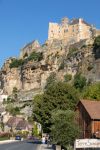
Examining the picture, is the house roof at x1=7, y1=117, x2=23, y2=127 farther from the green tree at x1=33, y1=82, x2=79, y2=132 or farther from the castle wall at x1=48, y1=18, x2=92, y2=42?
the green tree at x1=33, y1=82, x2=79, y2=132

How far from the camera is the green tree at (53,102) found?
2287 inches

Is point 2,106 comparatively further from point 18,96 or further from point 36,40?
point 36,40

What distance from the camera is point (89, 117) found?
5075cm

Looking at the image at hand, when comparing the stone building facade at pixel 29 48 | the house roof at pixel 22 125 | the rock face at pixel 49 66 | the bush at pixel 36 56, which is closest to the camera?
the house roof at pixel 22 125

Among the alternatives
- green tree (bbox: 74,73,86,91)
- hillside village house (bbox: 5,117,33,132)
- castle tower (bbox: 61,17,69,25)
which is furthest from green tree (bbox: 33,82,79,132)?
castle tower (bbox: 61,17,69,25)

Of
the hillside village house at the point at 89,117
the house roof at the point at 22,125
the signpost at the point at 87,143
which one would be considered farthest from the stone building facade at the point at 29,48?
the signpost at the point at 87,143

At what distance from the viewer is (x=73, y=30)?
128m

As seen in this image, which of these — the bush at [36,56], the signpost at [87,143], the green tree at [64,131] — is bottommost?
the signpost at [87,143]

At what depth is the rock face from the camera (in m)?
107

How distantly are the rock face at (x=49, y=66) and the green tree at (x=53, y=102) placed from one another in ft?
119

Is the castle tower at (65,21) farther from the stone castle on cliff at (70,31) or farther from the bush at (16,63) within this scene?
the bush at (16,63)

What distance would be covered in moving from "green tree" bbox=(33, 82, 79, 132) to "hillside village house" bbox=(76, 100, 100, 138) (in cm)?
475

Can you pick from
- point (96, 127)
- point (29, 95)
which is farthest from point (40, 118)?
point (29, 95)

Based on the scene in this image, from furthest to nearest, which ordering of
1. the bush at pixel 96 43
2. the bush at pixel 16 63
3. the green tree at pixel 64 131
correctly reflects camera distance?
1. the bush at pixel 16 63
2. the bush at pixel 96 43
3. the green tree at pixel 64 131
